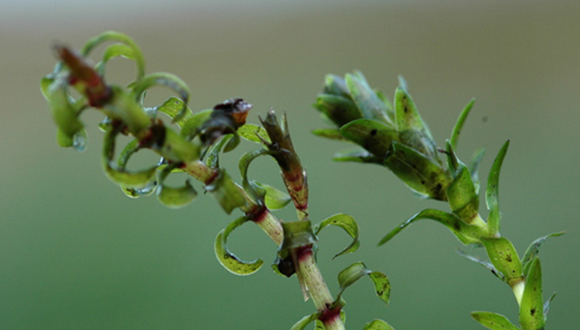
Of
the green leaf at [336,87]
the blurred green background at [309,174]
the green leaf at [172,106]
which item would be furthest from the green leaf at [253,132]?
the blurred green background at [309,174]

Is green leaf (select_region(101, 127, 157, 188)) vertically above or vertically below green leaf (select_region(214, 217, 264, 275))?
above

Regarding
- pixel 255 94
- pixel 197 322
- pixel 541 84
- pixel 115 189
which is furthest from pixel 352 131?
pixel 541 84

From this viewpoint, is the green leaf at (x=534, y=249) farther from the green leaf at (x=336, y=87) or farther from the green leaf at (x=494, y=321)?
the green leaf at (x=336, y=87)

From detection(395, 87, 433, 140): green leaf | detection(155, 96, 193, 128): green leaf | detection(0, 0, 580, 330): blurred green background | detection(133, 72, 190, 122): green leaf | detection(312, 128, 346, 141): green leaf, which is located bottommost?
detection(133, 72, 190, 122): green leaf

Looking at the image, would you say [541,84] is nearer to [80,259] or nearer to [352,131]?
[80,259]

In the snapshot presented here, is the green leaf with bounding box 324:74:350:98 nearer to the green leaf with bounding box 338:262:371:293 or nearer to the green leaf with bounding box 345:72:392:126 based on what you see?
the green leaf with bounding box 345:72:392:126

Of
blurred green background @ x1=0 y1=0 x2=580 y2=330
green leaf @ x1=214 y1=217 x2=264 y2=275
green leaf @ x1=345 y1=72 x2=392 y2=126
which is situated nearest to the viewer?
green leaf @ x1=214 y1=217 x2=264 y2=275

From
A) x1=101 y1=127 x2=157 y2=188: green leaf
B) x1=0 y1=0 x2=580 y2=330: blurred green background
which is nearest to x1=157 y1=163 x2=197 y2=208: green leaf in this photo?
x1=101 y1=127 x2=157 y2=188: green leaf

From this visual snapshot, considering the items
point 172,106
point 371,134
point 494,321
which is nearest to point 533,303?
point 494,321
